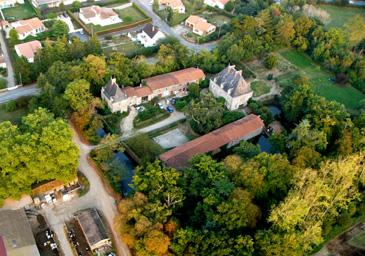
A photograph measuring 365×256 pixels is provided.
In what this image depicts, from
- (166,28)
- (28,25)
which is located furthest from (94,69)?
(166,28)

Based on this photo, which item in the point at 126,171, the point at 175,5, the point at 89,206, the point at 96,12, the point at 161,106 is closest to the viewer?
the point at 89,206

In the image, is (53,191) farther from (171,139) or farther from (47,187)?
(171,139)

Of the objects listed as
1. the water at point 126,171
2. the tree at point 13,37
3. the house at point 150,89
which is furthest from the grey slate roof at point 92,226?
the tree at point 13,37

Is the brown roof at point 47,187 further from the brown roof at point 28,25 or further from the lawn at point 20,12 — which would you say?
the lawn at point 20,12

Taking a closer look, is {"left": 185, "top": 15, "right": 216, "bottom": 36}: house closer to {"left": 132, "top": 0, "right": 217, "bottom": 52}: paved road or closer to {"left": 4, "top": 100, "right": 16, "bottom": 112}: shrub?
{"left": 132, "top": 0, "right": 217, "bottom": 52}: paved road

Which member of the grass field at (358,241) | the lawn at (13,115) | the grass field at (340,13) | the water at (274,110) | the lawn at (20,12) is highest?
the grass field at (340,13)

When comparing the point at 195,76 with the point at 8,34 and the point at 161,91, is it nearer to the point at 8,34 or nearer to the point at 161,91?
the point at 161,91

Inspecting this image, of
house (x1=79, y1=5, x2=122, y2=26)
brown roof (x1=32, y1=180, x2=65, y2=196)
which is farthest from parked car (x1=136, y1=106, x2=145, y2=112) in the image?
house (x1=79, y1=5, x2=122, y2=26)
